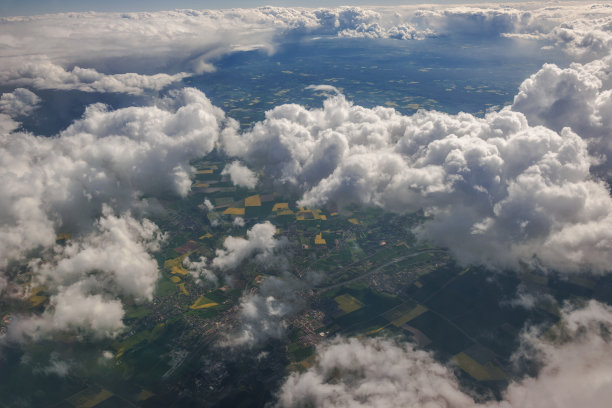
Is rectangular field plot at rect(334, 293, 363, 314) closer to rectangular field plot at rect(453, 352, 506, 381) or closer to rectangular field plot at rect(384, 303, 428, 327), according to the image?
rectangular field plot at rect(384, 303, 428, 327)

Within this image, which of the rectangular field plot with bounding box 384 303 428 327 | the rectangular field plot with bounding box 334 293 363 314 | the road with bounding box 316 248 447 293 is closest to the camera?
the rectangular field plot with bounding box 384 303 428 327

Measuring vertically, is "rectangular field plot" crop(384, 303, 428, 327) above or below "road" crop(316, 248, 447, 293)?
below

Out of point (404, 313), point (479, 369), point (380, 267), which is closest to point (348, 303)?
point (404, 313)

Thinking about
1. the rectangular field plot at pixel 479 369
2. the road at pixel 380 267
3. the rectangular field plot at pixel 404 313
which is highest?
the road at pixel 380 267

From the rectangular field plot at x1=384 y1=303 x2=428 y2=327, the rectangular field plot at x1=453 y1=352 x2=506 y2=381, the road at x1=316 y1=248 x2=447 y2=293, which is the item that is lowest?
the rectangular field plot at x1=453 y1=352 x2=506 y2=381

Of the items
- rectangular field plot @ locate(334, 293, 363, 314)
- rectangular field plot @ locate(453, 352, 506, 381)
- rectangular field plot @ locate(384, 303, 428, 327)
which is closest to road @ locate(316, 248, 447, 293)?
rectangular field plot @ locate(334, 293, 363, 314)

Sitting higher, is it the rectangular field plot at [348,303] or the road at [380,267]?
the road at [380,267]

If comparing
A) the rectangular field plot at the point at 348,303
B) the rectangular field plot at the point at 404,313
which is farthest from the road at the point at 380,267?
the rectangular field plot at the point at 404,313

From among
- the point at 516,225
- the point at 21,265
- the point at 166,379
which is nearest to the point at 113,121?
the point at 21,265

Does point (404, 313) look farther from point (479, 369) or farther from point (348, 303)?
point (479, 369)

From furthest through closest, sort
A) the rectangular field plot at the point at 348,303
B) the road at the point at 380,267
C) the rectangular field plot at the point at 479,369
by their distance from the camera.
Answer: the road at the point at 380,267 < the rectangular field plot at the point at 348,303 < the rectangular field plot at the point at 479,369

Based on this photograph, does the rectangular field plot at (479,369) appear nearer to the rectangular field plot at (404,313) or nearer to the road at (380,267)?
the rectangular field plot at (404,313)
